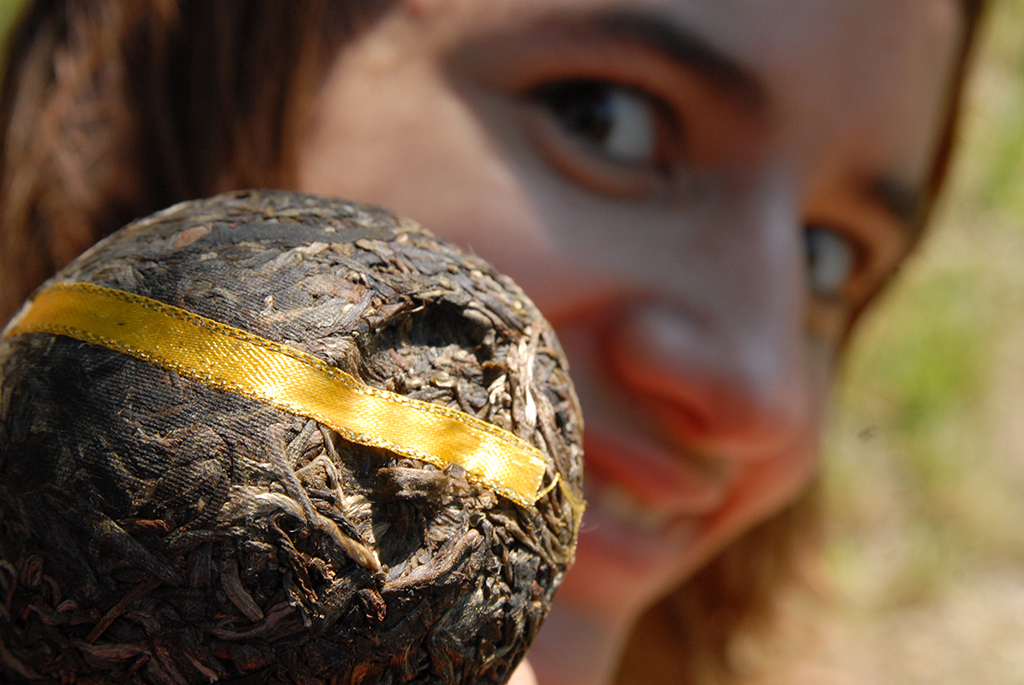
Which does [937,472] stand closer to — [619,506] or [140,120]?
[619,506]

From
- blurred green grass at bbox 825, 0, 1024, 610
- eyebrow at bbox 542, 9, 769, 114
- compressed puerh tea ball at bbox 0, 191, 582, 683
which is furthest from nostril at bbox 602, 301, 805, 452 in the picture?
blurred green grass at bbox 825, 0, 1024, 610

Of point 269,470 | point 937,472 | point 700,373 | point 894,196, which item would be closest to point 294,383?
point 269,470

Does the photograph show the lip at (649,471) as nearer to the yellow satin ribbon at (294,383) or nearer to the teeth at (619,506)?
the teeth at (619,506)

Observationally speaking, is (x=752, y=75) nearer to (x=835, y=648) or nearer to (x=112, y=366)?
(x=112, y=366)

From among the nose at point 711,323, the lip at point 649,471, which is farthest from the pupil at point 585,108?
the lip at point 649,471

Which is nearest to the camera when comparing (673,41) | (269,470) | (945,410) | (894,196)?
(269,470)

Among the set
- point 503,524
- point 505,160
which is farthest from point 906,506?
point 503,524
